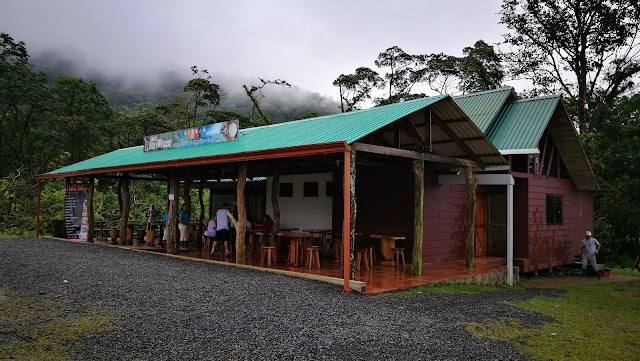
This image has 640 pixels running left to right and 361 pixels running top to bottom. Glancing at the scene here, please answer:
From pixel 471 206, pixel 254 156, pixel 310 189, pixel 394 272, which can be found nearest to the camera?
pixel 254 156

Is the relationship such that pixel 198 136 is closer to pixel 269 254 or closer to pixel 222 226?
→ pixel 222 226

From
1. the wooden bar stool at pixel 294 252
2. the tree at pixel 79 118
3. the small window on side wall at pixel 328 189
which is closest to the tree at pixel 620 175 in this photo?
the small window on side wall at pixel 328 189

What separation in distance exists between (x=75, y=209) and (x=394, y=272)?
473 inches

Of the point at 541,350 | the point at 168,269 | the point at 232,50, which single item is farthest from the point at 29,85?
the point at 232,50

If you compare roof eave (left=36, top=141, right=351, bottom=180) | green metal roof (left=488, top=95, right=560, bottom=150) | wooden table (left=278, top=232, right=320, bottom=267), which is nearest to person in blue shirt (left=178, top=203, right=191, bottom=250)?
roof eave (left=36, top=141, right=351, bottom=180)

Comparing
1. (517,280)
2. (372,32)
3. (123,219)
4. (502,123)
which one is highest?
(372,32)

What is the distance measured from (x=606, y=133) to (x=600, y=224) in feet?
11.9

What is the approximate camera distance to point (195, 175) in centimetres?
1711

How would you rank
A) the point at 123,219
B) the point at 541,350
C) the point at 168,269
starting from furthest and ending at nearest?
1. the point at 123,219
2. the point at 168,269
3. the point at 541,350

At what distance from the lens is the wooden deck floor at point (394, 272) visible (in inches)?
340

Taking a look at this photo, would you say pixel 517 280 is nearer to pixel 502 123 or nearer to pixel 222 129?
pixel 502 123

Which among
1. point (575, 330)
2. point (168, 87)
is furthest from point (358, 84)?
point (168, 87)

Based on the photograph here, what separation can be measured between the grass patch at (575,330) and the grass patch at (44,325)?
4386 mm

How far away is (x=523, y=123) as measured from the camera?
13.4 meters
